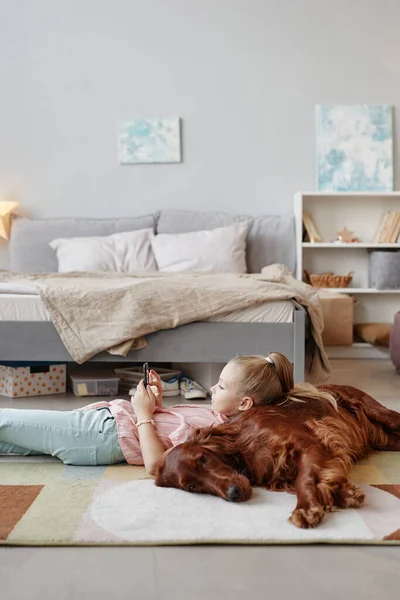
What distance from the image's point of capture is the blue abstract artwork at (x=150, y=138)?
15.4 ft

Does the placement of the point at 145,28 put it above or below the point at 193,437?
above

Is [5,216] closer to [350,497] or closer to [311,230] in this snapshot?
[311,230]

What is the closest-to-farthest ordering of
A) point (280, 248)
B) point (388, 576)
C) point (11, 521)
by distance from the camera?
point (388, 576)
point (11, 521)
point (280, 248)

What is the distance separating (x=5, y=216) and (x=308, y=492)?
11.4 feet

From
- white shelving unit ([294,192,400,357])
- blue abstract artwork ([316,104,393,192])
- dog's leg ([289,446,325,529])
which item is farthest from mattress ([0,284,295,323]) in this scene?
blue abstract artwork ([316,104,393,192])

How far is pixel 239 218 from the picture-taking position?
4605 millimetres

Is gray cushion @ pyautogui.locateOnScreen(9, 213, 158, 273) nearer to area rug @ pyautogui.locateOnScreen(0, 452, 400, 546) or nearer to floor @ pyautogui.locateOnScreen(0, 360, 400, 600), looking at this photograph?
area rug @ pyautogui.locateOnScreen(0, 452, 400, 546)

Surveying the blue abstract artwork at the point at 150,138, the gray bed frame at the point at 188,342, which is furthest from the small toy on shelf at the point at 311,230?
the gray bed frame at the point at 188,342

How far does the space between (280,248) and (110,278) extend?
1.34 meters

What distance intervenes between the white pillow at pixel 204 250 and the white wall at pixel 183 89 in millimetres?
387

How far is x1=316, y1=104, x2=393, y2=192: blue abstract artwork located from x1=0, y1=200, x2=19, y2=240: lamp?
1.89m

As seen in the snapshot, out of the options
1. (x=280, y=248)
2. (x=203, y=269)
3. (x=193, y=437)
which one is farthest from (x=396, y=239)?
(x=193, y=437)

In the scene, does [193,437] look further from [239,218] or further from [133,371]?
[239,218]

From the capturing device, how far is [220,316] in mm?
3029
